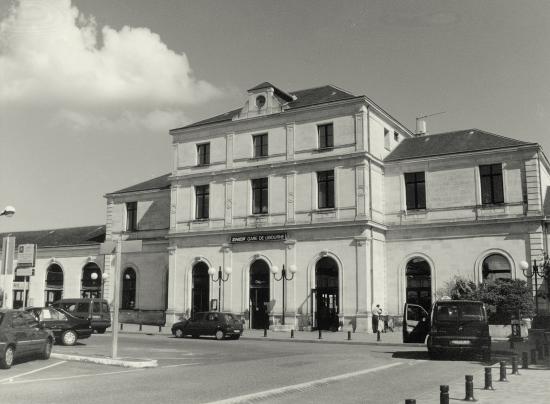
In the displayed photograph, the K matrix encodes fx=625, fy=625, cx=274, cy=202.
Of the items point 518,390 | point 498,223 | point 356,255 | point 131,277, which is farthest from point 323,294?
point 518,390

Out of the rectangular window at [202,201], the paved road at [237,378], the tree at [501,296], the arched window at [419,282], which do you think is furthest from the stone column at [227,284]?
the paved road at [237,378]

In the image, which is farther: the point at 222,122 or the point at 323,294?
the point at 222,122

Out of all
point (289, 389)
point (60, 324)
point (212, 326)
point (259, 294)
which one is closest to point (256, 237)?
point (259, 294)

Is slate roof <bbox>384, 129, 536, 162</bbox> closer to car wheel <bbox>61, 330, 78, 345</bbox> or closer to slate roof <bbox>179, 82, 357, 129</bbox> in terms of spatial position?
slate roof <bbox>179, 82, 357, 129</bbox>

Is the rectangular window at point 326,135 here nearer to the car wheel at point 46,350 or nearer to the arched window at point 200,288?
the arched window at point 200,288

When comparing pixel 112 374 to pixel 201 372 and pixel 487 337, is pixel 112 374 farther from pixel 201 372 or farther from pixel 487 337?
pixel 487 337

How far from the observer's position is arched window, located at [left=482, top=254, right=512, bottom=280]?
33.7 meters

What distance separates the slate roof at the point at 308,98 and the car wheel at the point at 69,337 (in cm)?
2039

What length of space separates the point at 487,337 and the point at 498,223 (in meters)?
15.9

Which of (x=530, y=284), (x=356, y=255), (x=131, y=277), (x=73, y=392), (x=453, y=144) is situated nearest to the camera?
(x=73, y=392)

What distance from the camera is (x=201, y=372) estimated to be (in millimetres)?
14992

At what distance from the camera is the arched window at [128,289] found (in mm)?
44625

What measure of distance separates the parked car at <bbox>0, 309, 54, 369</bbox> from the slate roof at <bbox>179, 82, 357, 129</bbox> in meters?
24.1

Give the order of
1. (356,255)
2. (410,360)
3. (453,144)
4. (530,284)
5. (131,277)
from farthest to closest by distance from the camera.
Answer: (131,277) < (453,144) < (356,255) < (530,284) < (410,360)
